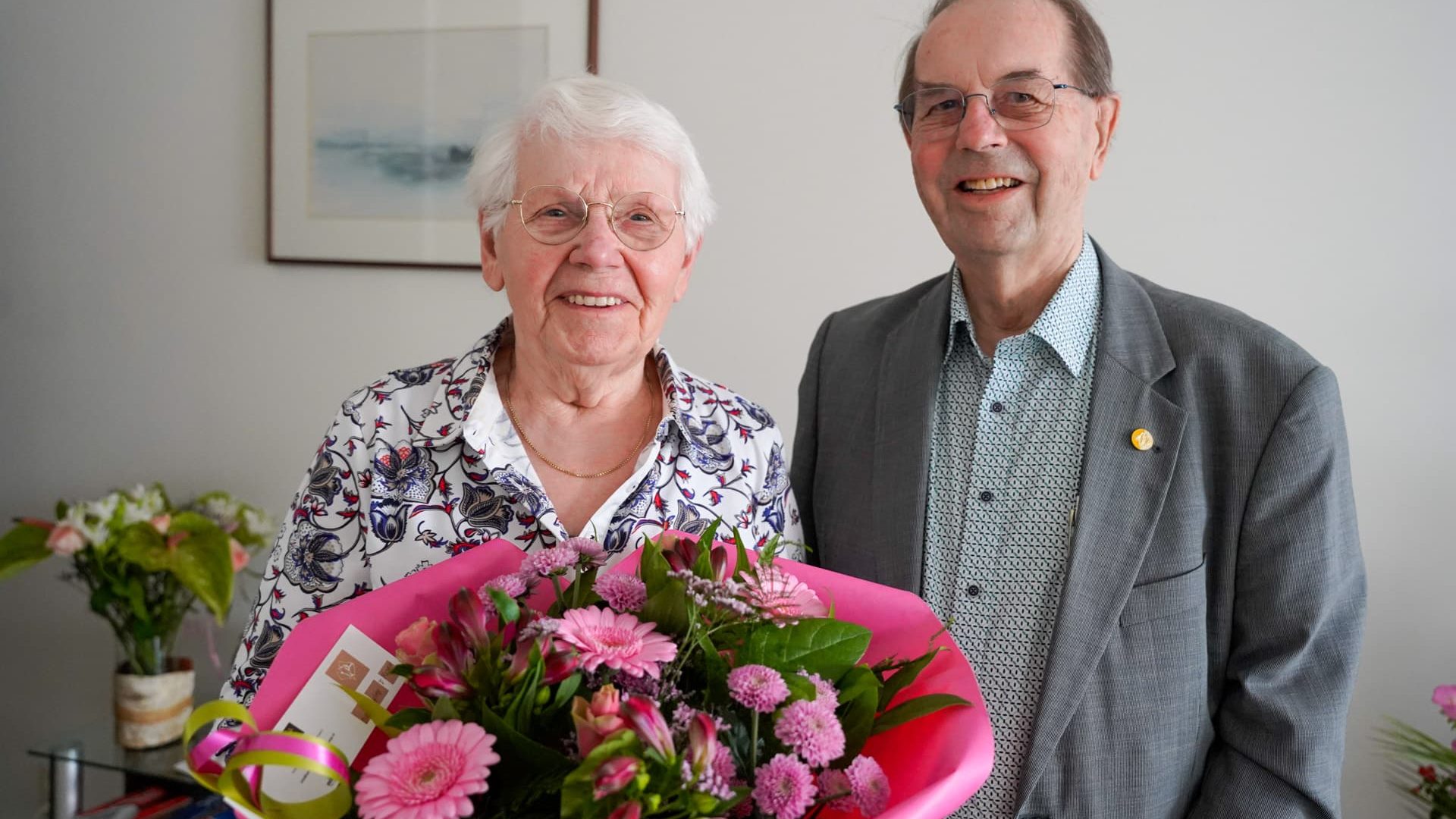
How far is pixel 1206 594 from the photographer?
1.35 m

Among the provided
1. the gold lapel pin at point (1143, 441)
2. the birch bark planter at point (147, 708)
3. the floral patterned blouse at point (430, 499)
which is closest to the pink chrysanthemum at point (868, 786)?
the floral patterned blouse at point (430, 499)

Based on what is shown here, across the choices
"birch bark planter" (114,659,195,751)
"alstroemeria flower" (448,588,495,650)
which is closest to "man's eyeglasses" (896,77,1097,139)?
"alstroemeria flower" (448,588,495,650)

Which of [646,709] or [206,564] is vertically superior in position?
[646,709]

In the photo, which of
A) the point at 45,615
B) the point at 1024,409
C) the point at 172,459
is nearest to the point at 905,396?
Result: the point at 1024,409

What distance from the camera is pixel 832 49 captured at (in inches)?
97.0

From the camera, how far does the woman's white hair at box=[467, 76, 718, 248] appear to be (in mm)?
1334

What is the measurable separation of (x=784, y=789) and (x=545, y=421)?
765mm

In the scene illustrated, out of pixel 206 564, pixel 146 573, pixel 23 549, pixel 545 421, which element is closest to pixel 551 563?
pixel 545 421

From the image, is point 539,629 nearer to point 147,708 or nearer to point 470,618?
point 470,618

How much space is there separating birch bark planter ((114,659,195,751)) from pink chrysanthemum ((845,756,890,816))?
93.4 inches

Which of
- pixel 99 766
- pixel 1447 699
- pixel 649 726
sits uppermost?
pixel 649 726

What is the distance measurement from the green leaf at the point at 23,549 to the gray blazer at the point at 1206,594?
2.55 meters

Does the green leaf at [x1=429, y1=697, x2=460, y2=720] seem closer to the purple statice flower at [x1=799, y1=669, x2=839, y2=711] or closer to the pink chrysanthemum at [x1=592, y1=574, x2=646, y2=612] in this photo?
the pink chrysanthemum at [x1=592, y1=574, x2=646, y2=612]

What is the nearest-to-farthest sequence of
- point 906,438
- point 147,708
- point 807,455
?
point 906,438 < point 807,455 < point 147,708
